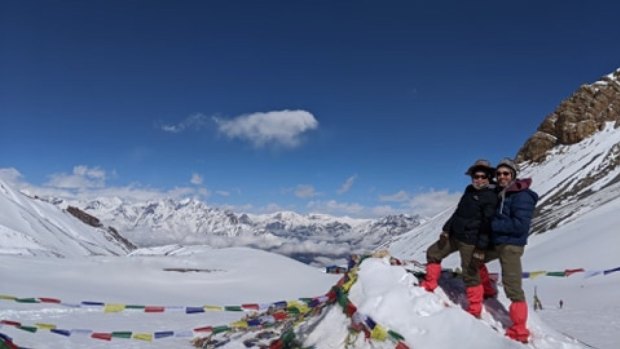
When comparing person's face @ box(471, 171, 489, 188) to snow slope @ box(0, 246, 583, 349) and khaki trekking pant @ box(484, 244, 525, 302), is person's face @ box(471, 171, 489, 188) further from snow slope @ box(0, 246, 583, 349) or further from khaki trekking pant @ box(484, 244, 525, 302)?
snow slope @ box(0, 246, 583, 349)

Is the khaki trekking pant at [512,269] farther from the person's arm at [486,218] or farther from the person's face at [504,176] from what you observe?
the person's face at [504,176]

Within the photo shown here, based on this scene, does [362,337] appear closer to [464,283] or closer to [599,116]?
[464,283]

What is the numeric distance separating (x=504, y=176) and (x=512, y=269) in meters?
1.49

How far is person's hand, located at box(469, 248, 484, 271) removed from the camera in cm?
884

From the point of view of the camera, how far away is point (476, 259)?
350 inches

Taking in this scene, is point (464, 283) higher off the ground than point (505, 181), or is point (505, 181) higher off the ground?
point (505, 181)

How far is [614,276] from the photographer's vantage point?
40.9 meters

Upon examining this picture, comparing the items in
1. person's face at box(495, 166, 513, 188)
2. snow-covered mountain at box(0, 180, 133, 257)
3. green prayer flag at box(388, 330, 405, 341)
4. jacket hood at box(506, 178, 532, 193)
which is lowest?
green prayer flag at box(388, 330, 405, 341)

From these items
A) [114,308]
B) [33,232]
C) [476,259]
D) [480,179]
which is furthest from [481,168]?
[33,232]

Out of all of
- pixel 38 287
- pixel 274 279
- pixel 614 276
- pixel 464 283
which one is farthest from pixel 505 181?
pixel 614 276

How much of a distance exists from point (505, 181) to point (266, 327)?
6.30 meters

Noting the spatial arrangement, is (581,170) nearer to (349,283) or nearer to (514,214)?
(514,214)

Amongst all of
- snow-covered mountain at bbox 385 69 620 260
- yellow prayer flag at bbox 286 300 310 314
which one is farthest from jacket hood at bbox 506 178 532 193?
snow-covered mountain at bbox 385 69 620 260

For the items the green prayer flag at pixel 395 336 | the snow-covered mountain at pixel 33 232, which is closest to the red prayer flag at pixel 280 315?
the green prayer flag at pixel 395 336
